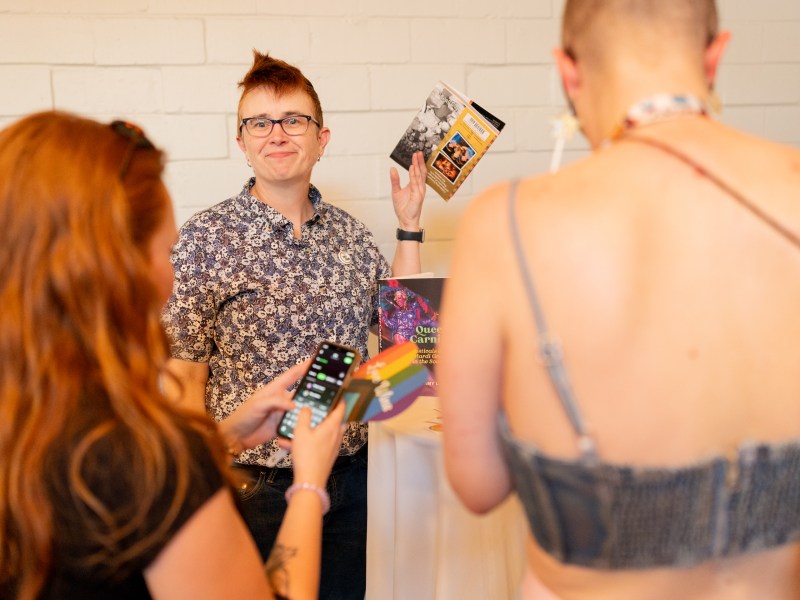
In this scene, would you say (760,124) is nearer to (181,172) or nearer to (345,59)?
(345,59)

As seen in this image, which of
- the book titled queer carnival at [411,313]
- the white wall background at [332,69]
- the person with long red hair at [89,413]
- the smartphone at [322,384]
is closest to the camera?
the person with long red hair at [89,413]

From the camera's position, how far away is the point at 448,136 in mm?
1912

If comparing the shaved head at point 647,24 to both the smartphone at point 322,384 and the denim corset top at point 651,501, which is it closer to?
the denim corset top at point 651,501

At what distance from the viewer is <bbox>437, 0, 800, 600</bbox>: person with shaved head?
769 mm

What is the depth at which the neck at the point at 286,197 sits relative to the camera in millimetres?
1847

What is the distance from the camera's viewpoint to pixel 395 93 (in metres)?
2.30

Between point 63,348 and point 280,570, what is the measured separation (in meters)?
0.37

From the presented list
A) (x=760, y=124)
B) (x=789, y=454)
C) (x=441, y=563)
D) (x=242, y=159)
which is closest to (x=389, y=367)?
(x=441, y=563)

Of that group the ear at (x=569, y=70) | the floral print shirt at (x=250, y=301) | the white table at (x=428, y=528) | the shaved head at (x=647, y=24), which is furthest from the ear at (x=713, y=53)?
the floral print shirt at (x=250, y=301)

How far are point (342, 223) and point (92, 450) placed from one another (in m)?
1.28

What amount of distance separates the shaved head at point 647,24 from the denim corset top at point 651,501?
7.9 inches

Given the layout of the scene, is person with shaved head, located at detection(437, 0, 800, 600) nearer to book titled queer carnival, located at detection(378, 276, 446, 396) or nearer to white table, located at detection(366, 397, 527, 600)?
white table, located at detection(366, 397, 527, 600)

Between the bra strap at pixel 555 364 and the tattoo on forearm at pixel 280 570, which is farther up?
the bra strap at pixel 555 364

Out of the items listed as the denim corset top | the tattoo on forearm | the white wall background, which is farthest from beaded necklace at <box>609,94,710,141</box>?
the white wall background
